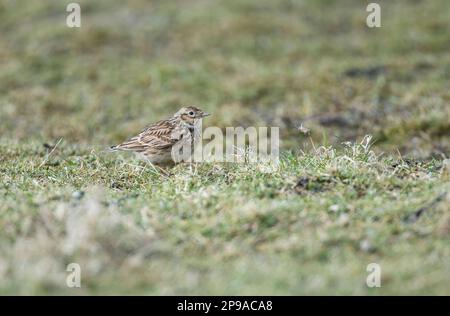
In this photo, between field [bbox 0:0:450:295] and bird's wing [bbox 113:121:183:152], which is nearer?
field [bbox 0:0:450:295]

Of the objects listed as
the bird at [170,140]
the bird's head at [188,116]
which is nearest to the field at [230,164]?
the bird at [170,140]

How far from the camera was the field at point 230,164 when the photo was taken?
18.9ft

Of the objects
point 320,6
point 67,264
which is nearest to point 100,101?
point 320,6

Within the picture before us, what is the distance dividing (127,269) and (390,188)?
2.93 metres

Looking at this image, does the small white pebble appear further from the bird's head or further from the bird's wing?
the bird's head

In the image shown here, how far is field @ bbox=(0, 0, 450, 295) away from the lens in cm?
575

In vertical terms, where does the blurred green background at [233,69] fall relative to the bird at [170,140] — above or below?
above

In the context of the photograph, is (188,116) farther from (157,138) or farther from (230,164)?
(230,164)

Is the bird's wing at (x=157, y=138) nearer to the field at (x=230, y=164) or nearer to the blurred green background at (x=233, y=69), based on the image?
the field at (x=230, y=164)

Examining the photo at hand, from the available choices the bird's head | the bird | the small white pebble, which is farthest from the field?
the bird's head

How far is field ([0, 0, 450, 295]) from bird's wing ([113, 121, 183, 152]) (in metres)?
0.22

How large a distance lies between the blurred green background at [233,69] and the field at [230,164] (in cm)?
5

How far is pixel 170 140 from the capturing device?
9289 mm
